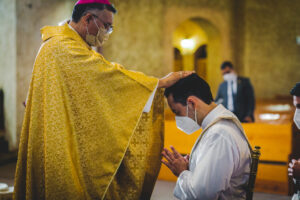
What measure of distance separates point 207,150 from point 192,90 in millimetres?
453

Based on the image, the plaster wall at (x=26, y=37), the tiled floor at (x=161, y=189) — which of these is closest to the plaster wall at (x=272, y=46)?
the plaster wall at (x=26, y=37)

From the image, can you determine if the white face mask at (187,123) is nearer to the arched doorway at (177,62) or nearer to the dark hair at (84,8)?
the dark hair at (84,8)

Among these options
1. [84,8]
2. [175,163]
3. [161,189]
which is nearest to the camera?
[175,163]

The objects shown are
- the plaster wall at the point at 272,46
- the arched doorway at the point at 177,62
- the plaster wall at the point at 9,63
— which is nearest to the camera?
the plaster wall at the point at 9,63

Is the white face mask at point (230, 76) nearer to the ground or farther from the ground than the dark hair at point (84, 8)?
nearer to the ground

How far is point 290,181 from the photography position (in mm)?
3963

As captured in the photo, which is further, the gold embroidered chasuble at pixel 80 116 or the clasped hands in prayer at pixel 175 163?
the gold embroidered chasuble at pixel 80 116

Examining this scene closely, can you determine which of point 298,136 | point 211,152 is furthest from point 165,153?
point 298,136

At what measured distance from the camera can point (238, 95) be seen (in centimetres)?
554

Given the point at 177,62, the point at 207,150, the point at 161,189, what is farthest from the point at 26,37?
the point at 177,62

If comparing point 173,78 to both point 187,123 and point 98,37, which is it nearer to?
point 187,123

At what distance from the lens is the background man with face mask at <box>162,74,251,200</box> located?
1553 mm

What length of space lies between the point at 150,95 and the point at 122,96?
216mm

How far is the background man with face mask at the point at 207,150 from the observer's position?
5.09 ft
